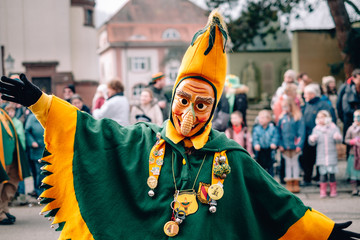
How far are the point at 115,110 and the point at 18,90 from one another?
461 centimetres

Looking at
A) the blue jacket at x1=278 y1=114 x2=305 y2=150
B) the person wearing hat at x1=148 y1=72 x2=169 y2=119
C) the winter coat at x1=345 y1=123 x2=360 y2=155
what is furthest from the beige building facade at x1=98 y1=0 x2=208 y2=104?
the winter coat at x1=345 y1=123 x2=360 y2=155

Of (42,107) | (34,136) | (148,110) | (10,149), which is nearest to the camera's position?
(42,107)

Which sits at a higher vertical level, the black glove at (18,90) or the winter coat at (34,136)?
the black glove at (18,90)

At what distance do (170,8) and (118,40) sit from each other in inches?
297

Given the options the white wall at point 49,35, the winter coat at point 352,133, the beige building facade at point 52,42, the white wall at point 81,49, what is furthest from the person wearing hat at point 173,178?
the white wall at point 81,49

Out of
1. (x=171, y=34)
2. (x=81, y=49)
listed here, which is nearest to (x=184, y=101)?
(x=81, y=49)

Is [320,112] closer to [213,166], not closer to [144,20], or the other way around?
[213,166]

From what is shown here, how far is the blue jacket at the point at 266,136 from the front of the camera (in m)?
8.66

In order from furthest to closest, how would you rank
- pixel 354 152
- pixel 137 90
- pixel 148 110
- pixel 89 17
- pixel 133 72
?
pixel 137 90
pixel 133 72
pixel 89 17
pixel 148 110
pixel 354 152

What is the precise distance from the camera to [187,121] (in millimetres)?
3520

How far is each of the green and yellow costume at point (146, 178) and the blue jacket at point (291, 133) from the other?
4955mm

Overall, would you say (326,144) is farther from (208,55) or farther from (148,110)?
(208,55)

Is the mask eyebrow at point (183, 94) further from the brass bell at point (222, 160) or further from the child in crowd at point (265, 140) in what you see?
the child in crowd at point (265, 140)

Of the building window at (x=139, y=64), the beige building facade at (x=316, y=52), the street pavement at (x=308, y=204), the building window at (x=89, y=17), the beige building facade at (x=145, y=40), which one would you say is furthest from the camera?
the building window at (x=139, y=64)
